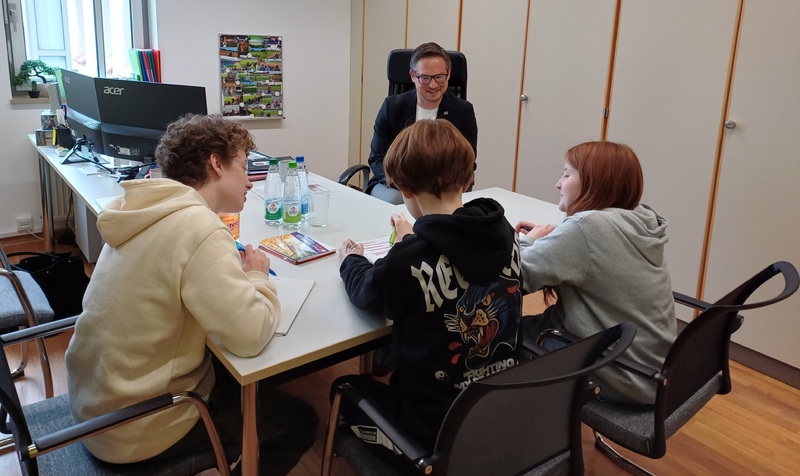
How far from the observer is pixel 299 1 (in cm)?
497

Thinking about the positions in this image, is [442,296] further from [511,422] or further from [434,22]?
[434,22]

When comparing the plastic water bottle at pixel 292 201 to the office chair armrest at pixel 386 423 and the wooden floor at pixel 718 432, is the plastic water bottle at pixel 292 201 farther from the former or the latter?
the office chair armrest at pixel 386 423

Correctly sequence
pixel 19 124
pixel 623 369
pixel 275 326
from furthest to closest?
pixel 19 124, pixel 623 369, pixel 275 326

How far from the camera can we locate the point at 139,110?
9.43 ft

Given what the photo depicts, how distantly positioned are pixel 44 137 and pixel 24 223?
0.79m

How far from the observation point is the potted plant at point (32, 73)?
3969 millimetres

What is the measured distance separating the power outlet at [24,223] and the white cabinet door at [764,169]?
4.02 metres

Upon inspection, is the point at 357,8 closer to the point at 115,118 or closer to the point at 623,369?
the point at 115,118

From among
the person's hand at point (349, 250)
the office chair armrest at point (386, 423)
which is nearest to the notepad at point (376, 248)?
the person's hand at point (349, 250)

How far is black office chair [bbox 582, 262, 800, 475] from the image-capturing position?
1.50 metres

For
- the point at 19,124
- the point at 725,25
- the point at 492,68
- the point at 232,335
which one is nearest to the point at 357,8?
the point at 492,68

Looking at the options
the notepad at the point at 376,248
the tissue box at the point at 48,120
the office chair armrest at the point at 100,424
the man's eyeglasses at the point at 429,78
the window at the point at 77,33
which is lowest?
the office chair armrest at the point at 100,424

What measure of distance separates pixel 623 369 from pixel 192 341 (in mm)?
1031

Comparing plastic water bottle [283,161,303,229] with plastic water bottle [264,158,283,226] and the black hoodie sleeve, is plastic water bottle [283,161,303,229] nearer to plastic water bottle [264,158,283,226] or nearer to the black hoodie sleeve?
plastic water bottle [264,158,283,226]
